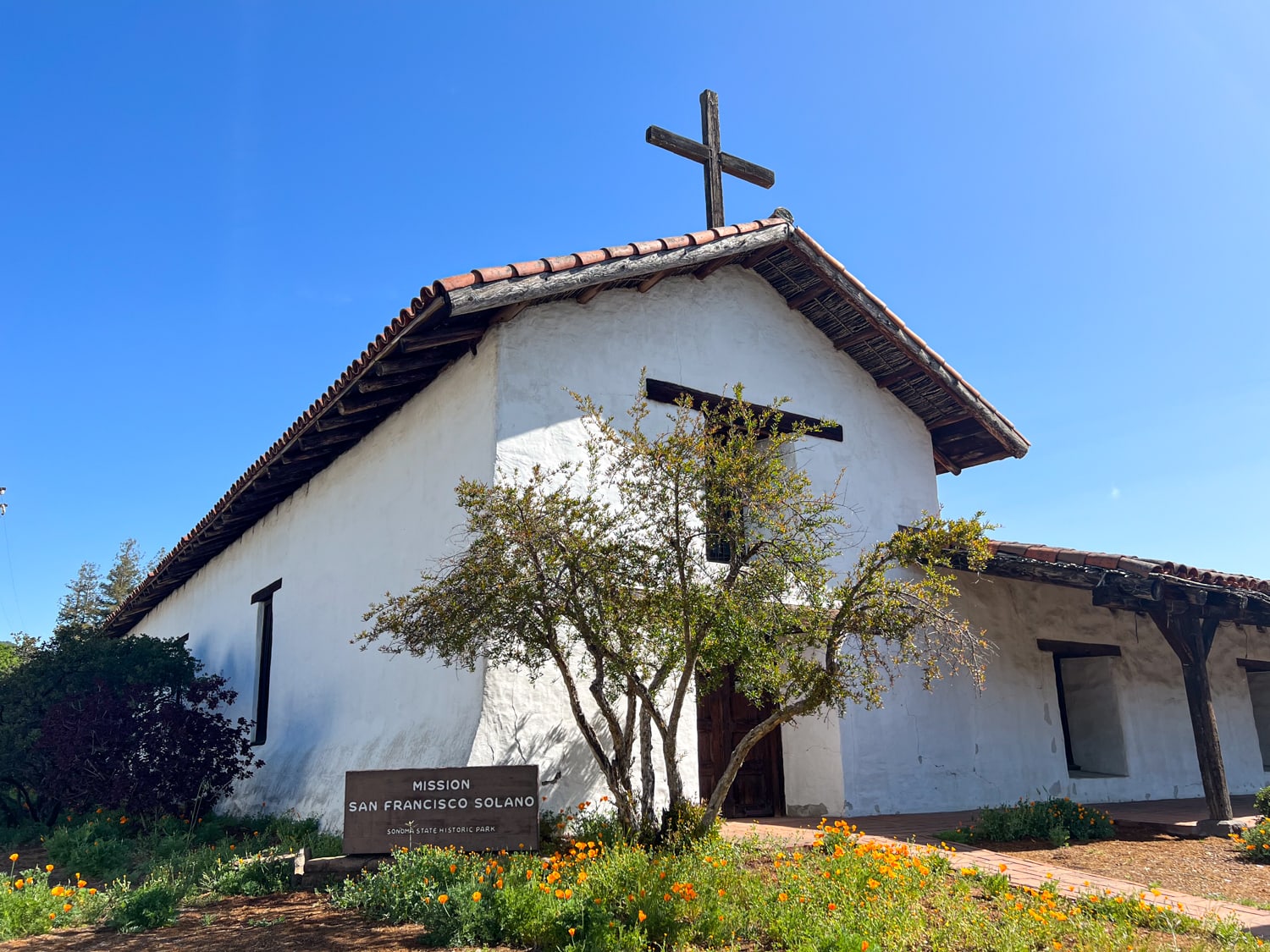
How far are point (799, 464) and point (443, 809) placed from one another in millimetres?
5637

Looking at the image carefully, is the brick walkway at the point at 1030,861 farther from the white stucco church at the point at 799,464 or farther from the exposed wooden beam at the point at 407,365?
the exposed wooden beam at the point at 407,365

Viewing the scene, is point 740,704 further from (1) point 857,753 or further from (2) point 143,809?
(2) point 143,809

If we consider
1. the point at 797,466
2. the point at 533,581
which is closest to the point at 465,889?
the point at 533,581

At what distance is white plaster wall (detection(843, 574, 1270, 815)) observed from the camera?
10000mm

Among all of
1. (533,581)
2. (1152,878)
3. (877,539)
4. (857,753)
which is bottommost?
(1152,878)

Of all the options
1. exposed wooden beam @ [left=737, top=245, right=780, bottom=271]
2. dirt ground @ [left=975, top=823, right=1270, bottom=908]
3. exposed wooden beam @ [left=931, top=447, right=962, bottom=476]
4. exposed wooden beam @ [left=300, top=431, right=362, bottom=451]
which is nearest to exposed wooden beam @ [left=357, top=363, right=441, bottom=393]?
exposed wooden beam @ [left=300, top=431, right=362, bottom=451]

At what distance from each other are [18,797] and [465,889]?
10.9 m

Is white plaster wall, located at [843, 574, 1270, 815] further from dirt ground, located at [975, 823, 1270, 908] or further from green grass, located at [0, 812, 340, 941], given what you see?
green grass, located at [0, 812, 340, 941]

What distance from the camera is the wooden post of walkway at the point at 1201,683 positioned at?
8.75m

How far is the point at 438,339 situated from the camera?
27.9ft

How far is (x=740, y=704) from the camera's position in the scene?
390 inches

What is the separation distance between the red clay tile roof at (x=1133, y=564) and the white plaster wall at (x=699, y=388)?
1731 millimetres

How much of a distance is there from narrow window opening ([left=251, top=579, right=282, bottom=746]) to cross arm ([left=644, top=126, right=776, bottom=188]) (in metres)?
7.58

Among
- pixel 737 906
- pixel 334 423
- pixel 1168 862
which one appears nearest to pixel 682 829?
pixel 737 906
